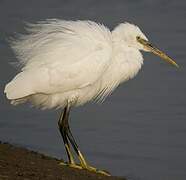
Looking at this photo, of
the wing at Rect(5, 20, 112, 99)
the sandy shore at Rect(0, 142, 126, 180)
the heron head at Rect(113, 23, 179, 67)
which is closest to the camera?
the sandy shore at Rect(0, 142, 126, 180)

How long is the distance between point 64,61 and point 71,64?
163mm

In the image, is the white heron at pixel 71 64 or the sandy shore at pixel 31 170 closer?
the sandy shore at pixel 31 170

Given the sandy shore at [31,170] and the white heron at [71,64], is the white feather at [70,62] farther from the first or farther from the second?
the sandy shore at [31,170]

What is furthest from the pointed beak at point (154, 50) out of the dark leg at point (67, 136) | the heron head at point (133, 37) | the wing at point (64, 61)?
the dark leg at point (67, 136)

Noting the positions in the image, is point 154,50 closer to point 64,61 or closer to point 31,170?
point 64,61

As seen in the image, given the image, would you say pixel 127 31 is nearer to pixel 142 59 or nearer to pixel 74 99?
pixel 142 59

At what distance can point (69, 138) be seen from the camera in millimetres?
11375

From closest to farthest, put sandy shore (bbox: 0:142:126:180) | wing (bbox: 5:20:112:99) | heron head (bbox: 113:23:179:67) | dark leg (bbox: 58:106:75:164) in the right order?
sandy shore (bbox: 0:142:126:180)
wing (bbox: 5:20:112:99)
dark leg (bbox: 58:106:75:164)
heron head (bbox: 113:23:179:67)

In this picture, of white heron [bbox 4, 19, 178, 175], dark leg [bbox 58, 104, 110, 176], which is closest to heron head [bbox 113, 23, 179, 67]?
white heron [bbox 4, 19, 178, 175]

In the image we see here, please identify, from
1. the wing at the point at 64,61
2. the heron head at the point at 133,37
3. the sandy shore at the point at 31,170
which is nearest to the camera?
the sandy shore at the point at 31,170

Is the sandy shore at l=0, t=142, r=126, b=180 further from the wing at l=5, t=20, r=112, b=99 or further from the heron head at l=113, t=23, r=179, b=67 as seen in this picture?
the heron head at l=113, t=23, r=179, b=67

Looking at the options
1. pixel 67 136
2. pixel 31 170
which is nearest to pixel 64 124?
pixel 67 136

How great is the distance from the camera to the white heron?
10633 millimetres

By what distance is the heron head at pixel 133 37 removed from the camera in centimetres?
1173
